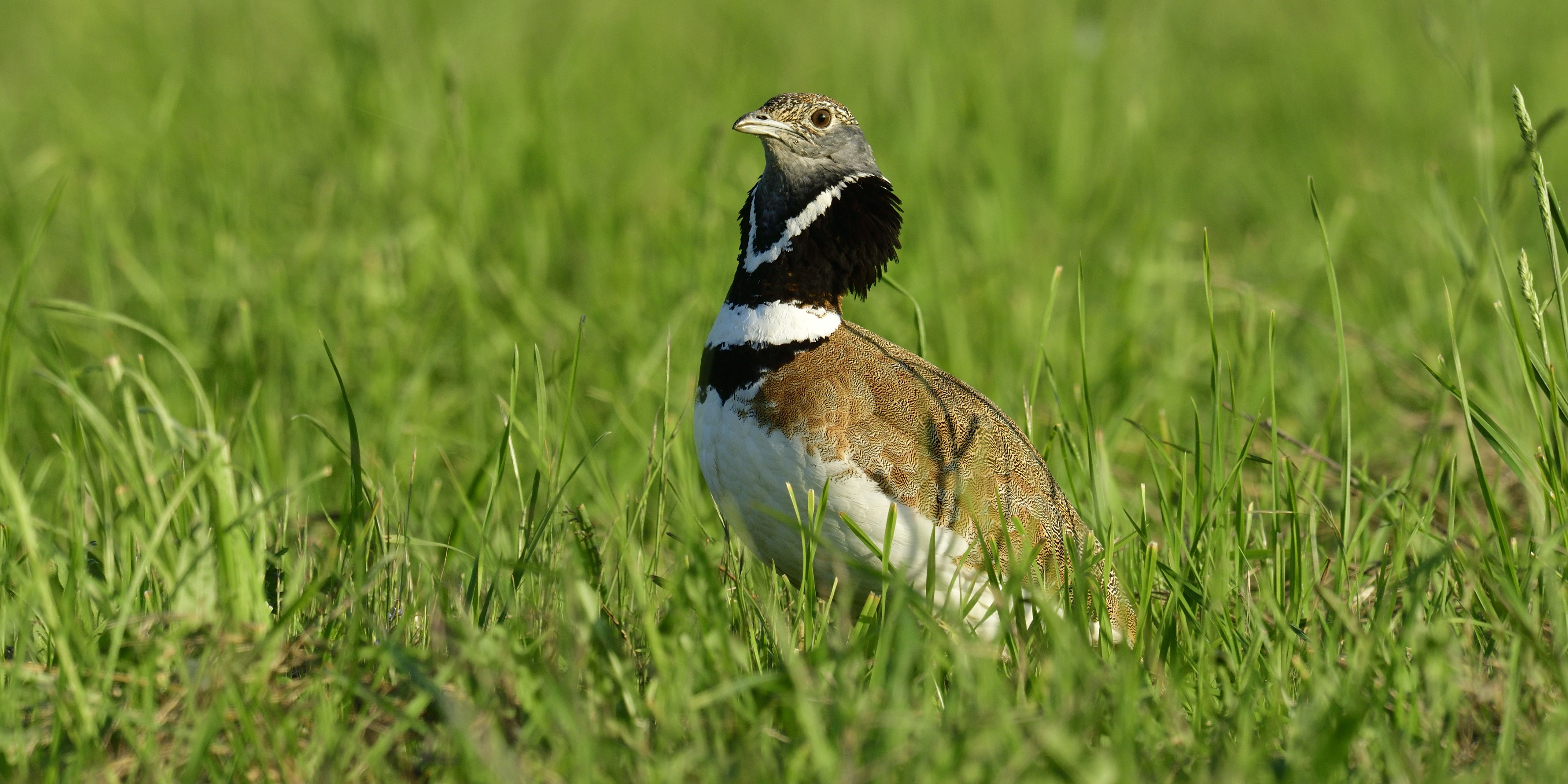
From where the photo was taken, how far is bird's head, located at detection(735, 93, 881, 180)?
139 inches

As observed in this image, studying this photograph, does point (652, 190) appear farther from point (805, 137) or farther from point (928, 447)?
point (928, 447)

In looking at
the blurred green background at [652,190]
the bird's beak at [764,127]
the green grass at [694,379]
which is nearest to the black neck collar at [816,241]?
the bird's beak at [764,127]

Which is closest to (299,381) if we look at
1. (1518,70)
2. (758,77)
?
(758,77)

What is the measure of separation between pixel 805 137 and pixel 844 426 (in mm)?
874

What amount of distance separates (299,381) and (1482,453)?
4.48 m

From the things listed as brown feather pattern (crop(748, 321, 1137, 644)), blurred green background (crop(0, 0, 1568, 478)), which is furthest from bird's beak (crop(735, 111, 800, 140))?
blurred green background (crop(0, 0, 1568, 478))

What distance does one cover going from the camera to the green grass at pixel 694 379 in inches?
90.3

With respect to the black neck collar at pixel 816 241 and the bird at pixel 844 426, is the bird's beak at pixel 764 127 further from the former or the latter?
the black neck collar at pixel 816 241

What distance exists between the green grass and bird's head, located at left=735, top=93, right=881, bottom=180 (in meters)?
0.49

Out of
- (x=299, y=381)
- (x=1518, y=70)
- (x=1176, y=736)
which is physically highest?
(x=1518, y=70)

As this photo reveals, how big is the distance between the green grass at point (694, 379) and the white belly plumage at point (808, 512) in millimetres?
168

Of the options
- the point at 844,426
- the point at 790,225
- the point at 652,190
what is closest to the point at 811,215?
the point at 790,225

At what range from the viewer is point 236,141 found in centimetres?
673

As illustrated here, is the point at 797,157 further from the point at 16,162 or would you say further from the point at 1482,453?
the point at 16,162
